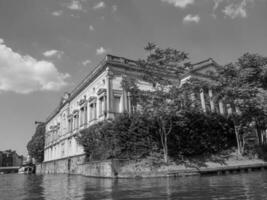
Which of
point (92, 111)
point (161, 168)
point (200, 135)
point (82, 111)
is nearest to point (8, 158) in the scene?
point (82, 111)

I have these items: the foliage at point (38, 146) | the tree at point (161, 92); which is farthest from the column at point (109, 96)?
the foliage at point (38, 146)

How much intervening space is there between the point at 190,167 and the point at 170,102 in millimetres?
5799

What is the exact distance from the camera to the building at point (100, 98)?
2842 cm

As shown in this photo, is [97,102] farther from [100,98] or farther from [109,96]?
[109,96]

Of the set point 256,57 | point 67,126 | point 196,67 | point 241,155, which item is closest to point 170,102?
point 241,155

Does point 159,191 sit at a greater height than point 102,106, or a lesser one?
lesser

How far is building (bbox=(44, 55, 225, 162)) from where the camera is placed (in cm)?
2842

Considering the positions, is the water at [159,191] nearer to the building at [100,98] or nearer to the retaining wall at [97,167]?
the retaining wall at [97,167]

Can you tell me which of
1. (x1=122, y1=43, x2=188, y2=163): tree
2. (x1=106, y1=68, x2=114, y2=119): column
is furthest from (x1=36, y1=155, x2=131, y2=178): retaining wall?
(x1=106, y1=68, x2=114, y2=119): column

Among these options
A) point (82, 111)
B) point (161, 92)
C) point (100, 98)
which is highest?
point (100, 98)

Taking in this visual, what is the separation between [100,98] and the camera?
29.8m

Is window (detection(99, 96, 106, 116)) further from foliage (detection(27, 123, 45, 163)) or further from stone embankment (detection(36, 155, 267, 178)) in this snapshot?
foliage (detection(27, 123, 45, 163))

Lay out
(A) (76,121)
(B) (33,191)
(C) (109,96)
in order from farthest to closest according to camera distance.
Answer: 1. (A) (76,121)
2. (C) (109,96)
3. (B) (33,191)

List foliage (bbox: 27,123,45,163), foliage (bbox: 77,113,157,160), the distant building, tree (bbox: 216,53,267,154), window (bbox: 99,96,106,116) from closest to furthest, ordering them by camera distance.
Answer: foliage (bbox: 77,113,157,160)
tree (bbox: 216,53,267,154)
window (bbox: 99,96,106,116)
foliage (bbox: 27,123,45,163)
the distant building
